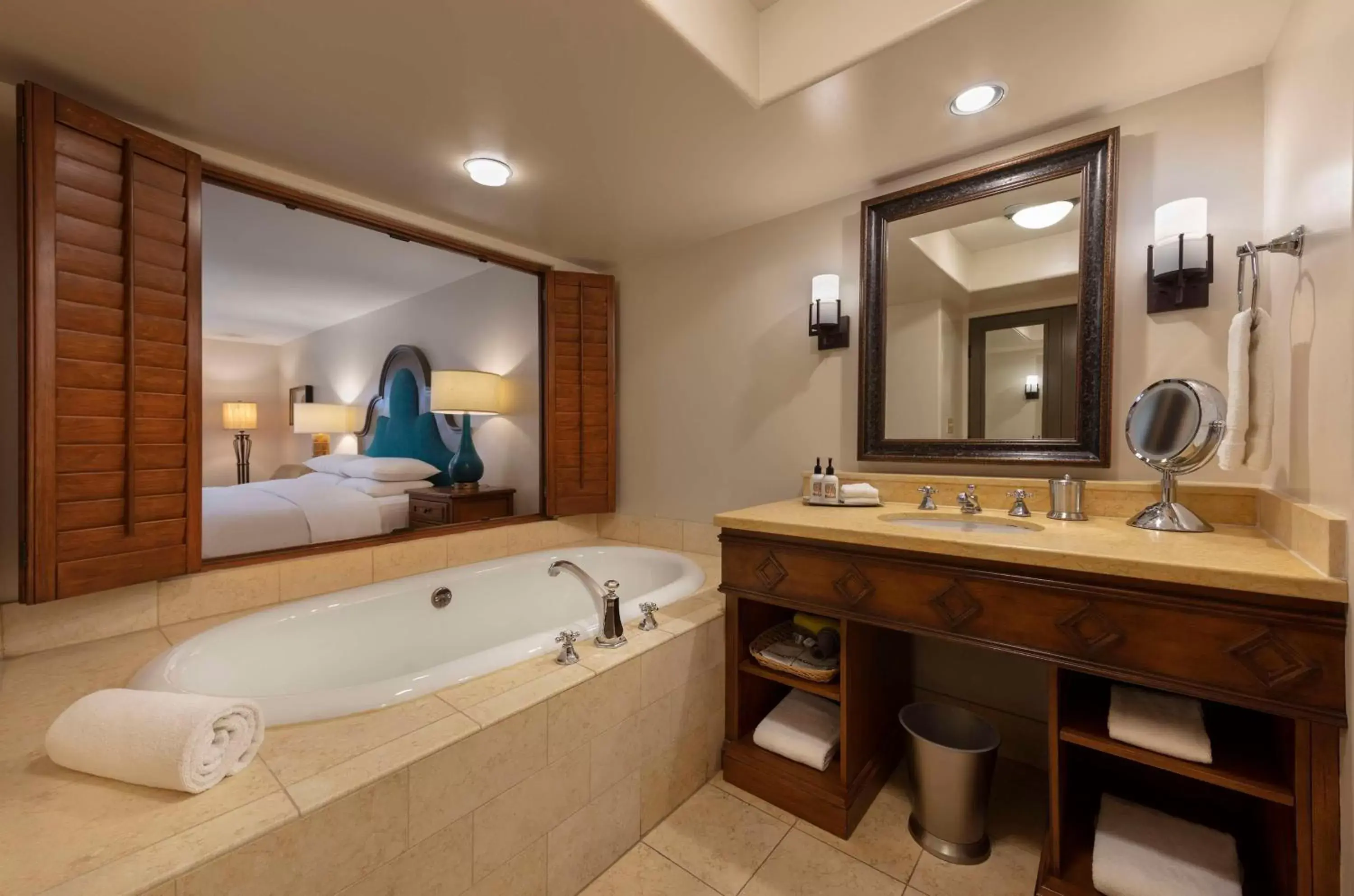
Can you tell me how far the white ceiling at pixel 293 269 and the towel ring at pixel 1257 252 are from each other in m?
2.78

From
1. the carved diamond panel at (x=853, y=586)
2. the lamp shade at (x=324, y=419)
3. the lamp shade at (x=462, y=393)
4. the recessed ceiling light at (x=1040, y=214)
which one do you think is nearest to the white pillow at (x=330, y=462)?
the lamp shade at (x=324, y=419)

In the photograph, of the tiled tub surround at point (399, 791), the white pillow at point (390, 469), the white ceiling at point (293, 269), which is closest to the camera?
the tiled tub surround at point (399, 791)

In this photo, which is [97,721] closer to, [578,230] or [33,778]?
[33,778]

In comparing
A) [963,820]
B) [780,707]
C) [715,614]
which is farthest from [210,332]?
[963,820]

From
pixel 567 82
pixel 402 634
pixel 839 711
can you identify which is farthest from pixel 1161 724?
pixel 402 634

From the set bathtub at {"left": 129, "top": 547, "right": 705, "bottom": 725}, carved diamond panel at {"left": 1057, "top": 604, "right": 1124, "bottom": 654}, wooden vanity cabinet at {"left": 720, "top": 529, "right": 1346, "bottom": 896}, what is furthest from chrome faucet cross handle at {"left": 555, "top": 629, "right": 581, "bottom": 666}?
carved diamond panel at {"left": 1057, "top": 604, "right": 1124, "bottom": 654}

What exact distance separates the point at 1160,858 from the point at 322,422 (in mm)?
3302

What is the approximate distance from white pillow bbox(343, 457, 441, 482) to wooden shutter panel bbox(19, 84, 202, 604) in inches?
39.0

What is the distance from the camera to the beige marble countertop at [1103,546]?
89cm

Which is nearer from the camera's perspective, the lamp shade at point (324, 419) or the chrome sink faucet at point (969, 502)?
the chrome sink faucet at point (969, 502)

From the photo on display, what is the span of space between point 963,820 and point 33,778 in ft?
6.56

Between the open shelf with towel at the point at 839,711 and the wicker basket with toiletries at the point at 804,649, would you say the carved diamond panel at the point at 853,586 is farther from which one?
the wicker basket with toiletries at the point at 804,649

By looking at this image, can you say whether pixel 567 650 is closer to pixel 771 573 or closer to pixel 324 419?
pixel 771 573

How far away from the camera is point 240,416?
6.87 ft
